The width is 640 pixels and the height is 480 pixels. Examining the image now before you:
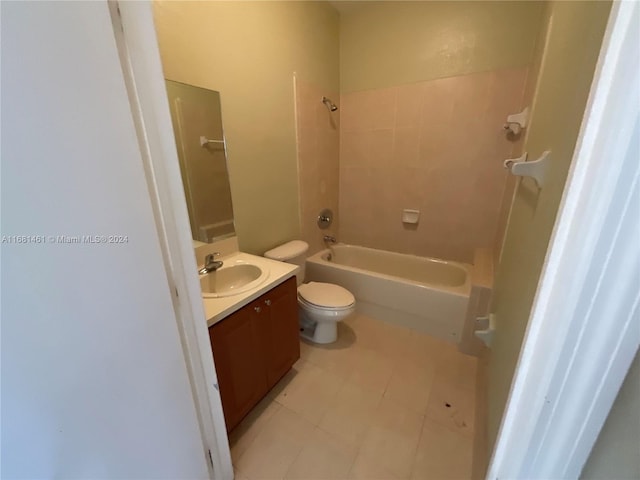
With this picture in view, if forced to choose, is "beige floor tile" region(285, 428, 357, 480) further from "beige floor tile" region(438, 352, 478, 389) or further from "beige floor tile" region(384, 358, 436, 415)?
"beige floor tile" region(438, 352, 478, 389)

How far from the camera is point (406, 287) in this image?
79.9 inches

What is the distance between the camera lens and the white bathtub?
1.92 meters

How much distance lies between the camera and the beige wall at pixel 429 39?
186cm

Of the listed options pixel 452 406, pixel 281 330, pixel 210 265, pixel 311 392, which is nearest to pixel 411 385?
pixel 452 406

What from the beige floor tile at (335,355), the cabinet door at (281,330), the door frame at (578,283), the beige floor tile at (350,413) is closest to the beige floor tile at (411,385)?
the beige floor tile at (350,413)

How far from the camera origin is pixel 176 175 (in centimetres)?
68

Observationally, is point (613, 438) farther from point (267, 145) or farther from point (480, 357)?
point (267, 145)

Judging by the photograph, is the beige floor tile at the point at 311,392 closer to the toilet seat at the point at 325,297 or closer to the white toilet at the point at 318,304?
the white toilet at the point at 318,304

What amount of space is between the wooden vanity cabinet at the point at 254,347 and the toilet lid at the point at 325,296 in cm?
28

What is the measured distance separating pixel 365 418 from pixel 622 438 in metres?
1.23

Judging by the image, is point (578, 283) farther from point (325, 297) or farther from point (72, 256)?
point (325, 297)

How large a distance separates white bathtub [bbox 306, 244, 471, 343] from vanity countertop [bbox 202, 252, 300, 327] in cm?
90

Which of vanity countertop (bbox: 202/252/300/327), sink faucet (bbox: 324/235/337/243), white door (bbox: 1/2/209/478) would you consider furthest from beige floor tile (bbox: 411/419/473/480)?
sink faucet (bbox: 324/235/337/243)

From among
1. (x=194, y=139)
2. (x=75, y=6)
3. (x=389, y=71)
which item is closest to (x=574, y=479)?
(x=75, y=6)
